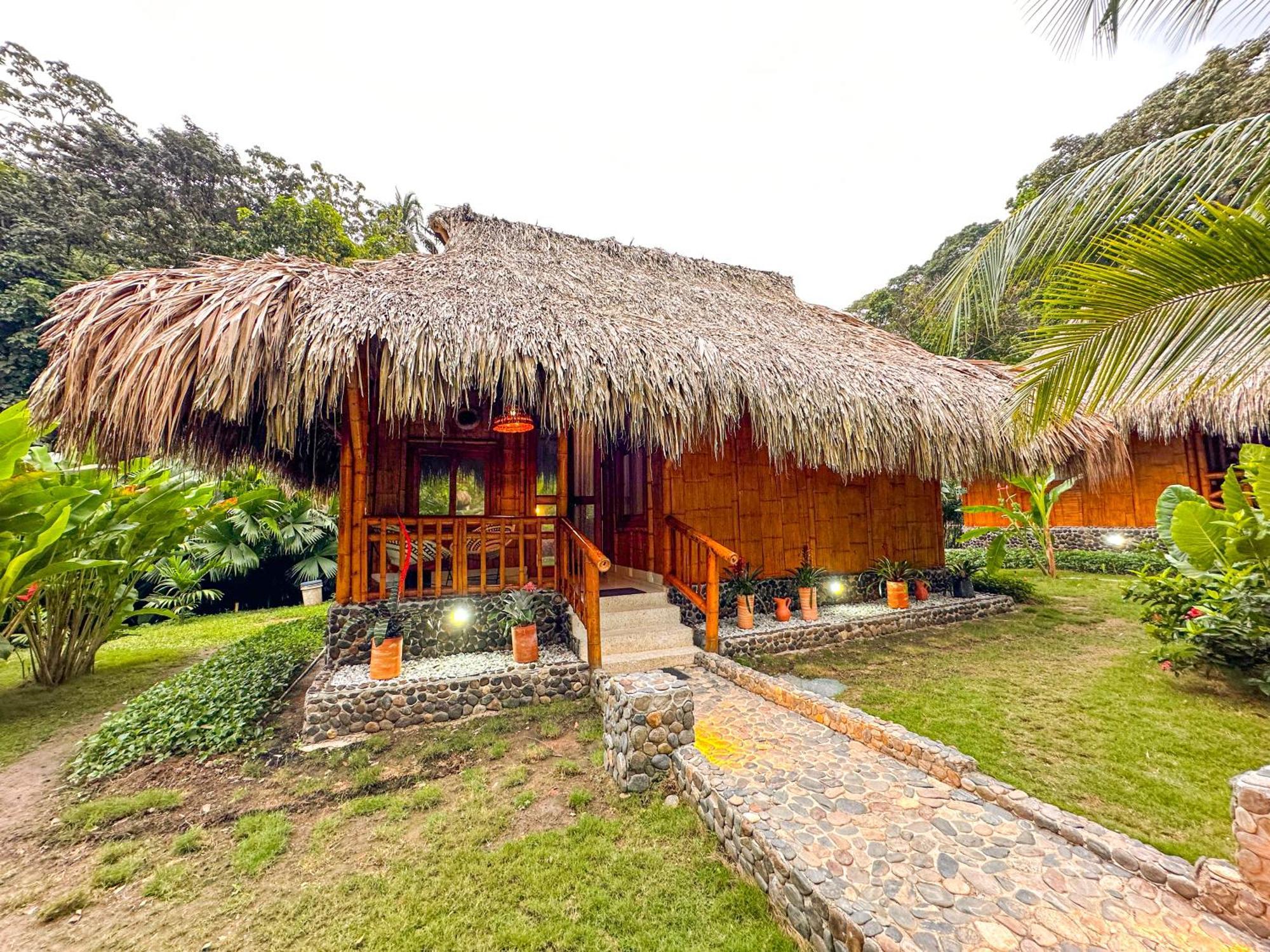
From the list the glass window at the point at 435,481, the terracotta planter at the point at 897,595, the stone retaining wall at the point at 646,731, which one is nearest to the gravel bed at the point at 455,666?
the stone retaining wall at the point at 646,731

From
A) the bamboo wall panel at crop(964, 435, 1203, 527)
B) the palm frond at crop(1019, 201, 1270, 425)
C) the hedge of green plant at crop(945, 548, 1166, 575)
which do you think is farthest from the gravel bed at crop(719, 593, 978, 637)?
the bamboo wall panel at crop(964, 435, 1203, 527)

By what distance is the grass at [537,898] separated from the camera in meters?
1.79

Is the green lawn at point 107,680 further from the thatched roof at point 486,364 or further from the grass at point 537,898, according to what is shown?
the grass at point 537,898

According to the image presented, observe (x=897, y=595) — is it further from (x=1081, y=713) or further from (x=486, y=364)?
(x=486, y=364)

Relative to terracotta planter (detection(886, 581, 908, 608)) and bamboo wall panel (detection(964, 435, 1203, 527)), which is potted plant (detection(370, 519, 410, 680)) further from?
bamboo wall panel (detection(964, 435, 1203, 527))

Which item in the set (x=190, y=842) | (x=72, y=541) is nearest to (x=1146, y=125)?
(x=190, y=842)

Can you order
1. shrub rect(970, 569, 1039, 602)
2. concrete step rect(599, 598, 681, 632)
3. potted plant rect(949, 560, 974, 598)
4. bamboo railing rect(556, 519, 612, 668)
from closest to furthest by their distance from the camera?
bamboo railing rect(556, 519, 612, 668) < concrete step rect(599, 598, 681, 632) < potted plant rect(949, 560, 974, 598) < shrub rect(970, 569, 1039, 602)

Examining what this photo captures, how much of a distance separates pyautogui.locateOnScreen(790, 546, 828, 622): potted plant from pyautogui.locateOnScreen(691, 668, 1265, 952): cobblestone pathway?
2844mm

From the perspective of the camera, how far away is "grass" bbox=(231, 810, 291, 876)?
222 centimetres

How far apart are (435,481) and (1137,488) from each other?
14.1 metres

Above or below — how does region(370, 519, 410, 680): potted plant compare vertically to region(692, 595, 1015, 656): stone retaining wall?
above

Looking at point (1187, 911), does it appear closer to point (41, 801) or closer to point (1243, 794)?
point (1243, 794)

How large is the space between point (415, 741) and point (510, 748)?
74 centimetres

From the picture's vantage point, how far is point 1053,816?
6.86 feet
